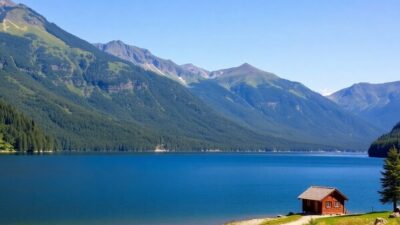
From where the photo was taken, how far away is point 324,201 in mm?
88875

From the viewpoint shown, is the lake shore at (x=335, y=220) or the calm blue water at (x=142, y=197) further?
the calm blue water at (x=142, y=197)

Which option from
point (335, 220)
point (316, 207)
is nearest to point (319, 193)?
point (316, 207)

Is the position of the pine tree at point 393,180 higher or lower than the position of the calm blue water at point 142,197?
higher

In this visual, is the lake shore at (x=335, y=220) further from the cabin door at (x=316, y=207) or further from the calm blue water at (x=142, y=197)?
the calm blue water at (x=142, y=197)

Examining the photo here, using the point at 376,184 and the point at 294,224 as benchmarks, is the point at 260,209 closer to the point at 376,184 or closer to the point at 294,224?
the point at 294,224

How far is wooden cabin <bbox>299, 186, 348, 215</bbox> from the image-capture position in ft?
292

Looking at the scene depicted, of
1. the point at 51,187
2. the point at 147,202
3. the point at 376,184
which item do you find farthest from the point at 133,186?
the point at 376,184

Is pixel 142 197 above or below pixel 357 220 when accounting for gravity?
below

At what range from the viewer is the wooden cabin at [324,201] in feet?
292

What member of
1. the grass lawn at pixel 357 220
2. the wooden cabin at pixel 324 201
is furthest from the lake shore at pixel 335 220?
the wooden cabin at pixel 324 201

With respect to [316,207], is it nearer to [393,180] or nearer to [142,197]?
[393,180]

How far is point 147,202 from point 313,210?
107 feet

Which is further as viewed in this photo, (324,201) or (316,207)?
(316,207)

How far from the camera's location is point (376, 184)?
163 meters
